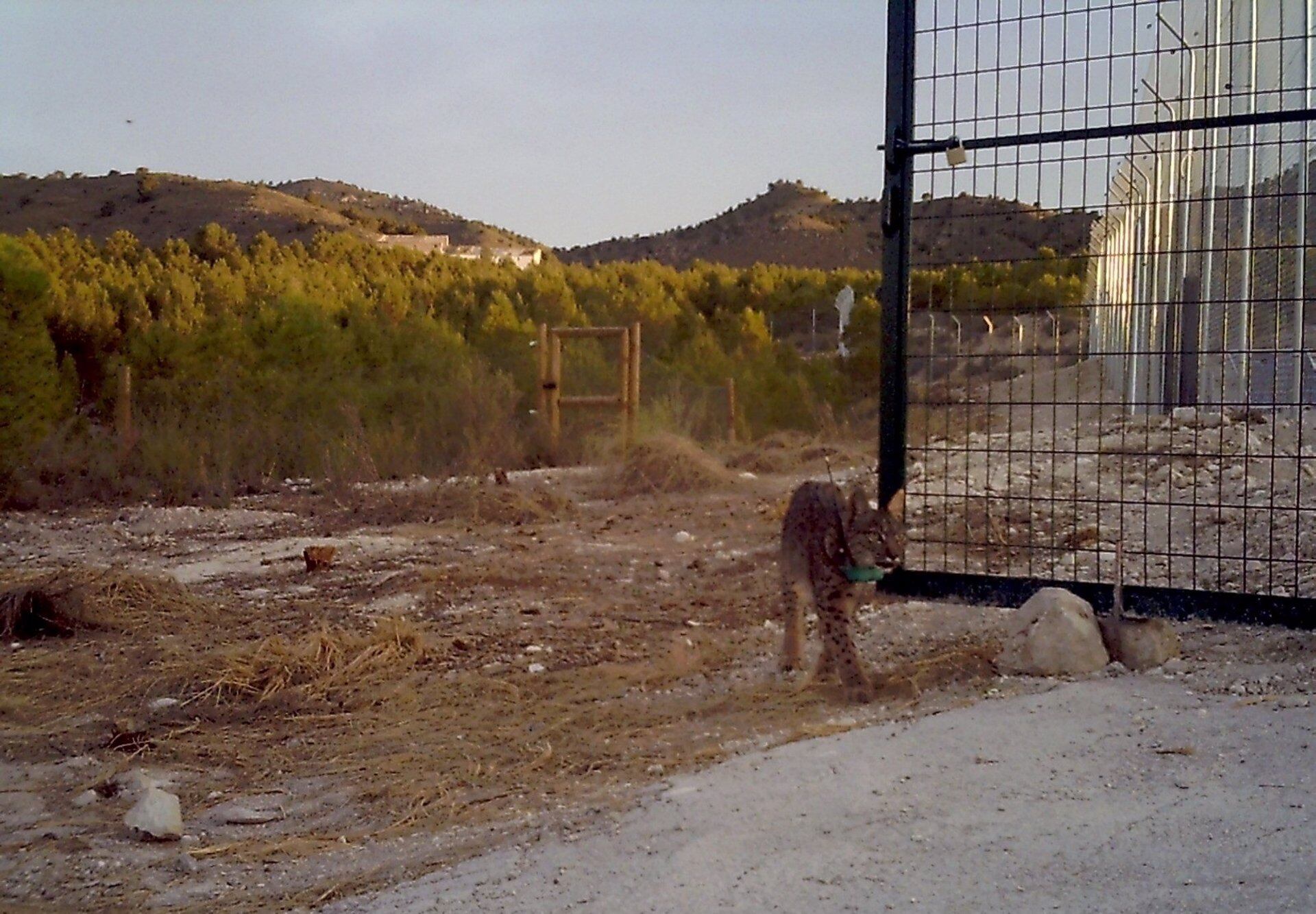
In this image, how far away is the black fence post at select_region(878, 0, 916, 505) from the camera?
5.59m

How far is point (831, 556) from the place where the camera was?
5.00m

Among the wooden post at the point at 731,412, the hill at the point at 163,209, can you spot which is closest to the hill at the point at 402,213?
the hill at the point at 163,209

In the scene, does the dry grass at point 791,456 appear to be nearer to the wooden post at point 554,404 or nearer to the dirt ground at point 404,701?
the wooden post at point 554,404

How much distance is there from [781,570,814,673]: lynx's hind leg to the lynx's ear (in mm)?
458

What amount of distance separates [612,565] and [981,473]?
324cm

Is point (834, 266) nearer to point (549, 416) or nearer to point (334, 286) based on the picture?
point (334, 286)

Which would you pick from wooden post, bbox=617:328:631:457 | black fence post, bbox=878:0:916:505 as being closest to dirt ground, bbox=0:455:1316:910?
black fence post, bbox=878:0:916:505

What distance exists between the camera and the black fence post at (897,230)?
5.59m

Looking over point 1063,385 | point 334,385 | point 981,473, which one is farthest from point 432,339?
point 981,473

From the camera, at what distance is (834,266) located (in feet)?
181

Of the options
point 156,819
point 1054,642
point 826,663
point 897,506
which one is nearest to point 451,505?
point 897,506

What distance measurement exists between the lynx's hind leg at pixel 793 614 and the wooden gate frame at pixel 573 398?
30.6ft

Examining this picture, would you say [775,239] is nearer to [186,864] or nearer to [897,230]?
[897,230]

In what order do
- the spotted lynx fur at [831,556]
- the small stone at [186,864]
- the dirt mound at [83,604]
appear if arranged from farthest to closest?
the dirt mound at [83,604] < the spotted lynx fur at [831,556] < the small stone at [186,864]
